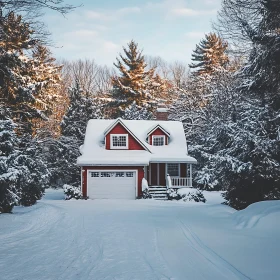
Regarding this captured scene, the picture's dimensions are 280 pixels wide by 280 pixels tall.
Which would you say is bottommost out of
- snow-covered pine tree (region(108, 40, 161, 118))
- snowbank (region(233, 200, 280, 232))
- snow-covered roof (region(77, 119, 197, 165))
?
snowbank (region(233, 200, 280, 232))

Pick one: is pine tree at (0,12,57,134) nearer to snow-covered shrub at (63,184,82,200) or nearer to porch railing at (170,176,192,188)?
snow-covered shrub at (63,184,82,200)

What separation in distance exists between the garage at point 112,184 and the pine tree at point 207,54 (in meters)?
22.3

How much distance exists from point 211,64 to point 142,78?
366 inches

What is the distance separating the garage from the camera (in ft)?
78.6

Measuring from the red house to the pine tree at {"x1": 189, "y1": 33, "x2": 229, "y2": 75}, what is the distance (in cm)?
1565

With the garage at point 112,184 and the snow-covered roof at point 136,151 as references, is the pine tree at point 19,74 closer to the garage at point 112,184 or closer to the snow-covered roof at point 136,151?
the snow-covered roof at point 136,151

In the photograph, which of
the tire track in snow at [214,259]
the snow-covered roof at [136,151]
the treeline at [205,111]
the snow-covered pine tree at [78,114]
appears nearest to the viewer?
the tire track in snow at [214,259]

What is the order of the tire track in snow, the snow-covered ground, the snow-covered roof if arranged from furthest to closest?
the snow-covered roof, the snow-covered ground, the tire track in snow

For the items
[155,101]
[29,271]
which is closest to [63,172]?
[155,101]

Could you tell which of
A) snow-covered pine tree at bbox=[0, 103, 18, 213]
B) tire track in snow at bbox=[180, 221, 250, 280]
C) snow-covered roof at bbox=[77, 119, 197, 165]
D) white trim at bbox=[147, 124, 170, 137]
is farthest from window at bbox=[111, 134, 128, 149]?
tire track in snow at bbox=[180, 221, 250, 280]

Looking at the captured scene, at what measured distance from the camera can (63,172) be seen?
1251 inches

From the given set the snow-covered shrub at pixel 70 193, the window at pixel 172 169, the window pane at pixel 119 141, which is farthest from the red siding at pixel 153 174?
the snow-covered shrub at pixel 70 193

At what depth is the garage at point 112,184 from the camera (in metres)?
24.0

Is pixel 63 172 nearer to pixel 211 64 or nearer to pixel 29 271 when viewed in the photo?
pixel 211 64
